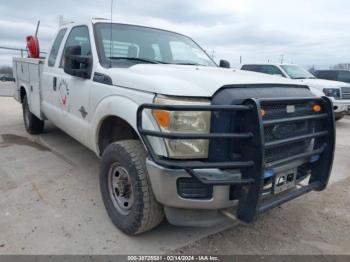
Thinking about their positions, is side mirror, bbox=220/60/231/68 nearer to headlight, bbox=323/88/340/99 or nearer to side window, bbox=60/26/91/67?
side window, bbox=60/26/91/67

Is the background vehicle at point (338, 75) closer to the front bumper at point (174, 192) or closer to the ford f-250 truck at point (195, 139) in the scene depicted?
the ford f-250 truck at point (195, 139)

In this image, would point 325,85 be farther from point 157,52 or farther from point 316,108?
point 316,108

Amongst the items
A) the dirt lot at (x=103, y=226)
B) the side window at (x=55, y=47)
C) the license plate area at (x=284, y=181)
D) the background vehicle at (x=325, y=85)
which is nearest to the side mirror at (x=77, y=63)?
the side window at (x=55, y=47)

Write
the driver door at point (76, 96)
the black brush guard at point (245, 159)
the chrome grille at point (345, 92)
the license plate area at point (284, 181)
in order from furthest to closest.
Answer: the chrome grille at point (345, 92) < the driver door at point (76, 96) < the license plate area at point (284, 181) < the black brush guard at point (245, 159)

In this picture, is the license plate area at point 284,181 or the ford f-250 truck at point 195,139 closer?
the ford f-250 truck at point 195,139

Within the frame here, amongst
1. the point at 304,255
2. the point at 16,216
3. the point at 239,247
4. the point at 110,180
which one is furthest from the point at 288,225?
the point at 16,216

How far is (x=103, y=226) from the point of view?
3029 millimetres

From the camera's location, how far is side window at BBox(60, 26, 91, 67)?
3729 millimetres

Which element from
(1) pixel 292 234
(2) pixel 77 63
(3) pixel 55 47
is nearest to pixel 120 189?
(2) pixel 77 63

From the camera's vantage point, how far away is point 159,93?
8.00 ft

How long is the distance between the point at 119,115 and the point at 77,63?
1088 mm

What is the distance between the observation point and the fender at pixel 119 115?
2.39 metres

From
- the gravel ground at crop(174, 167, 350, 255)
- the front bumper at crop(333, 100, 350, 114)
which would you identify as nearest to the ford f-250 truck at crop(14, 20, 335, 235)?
the gravel ground at crop(174, 167, 350, 255)

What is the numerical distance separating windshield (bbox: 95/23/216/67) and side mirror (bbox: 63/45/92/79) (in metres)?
0.18
